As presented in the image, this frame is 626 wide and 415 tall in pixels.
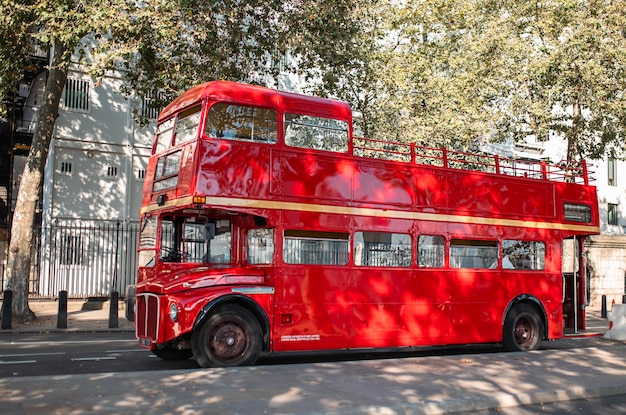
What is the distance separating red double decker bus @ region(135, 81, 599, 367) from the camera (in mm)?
10266

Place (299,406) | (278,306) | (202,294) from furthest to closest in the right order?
1. (278,306)
2. (202,294)
3. (299,406)

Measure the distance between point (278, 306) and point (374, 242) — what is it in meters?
2.27

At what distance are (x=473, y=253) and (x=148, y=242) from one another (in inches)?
243

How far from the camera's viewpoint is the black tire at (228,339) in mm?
9930

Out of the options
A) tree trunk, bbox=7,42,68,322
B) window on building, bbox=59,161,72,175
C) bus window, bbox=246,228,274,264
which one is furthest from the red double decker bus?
window on building, bbox=59,161,72,175

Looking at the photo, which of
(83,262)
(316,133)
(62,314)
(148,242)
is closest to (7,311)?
(62,314)

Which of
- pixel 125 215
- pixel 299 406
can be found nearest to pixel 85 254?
pixel 125 215

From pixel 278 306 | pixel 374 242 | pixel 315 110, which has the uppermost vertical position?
pixel 315 110

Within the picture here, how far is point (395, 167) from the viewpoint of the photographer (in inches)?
482

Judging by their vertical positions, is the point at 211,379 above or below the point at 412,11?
below

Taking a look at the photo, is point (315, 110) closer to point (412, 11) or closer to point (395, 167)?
point (395, 167)

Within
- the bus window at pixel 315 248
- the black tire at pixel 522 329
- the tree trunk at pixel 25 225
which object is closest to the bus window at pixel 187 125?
the bus window at pixel 315 248

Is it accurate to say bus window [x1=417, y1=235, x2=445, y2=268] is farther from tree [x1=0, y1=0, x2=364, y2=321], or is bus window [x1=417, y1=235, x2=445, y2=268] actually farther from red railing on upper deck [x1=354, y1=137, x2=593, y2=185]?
tree [x1=0, y1=0, x2=364, y2=321]

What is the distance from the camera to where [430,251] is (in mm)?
12633
